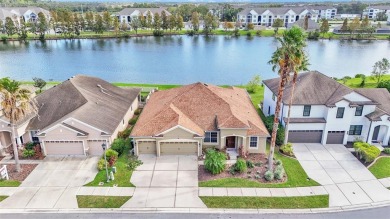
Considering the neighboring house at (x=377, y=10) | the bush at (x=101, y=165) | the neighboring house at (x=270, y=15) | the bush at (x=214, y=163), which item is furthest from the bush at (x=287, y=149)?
the neighboring house at (x=377, y=10)

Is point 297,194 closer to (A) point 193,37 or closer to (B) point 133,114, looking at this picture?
(B) point 133,114

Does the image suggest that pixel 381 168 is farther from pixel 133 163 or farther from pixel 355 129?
pixel 133 163

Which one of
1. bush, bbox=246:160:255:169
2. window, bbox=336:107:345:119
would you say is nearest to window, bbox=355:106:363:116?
window, bbox=336:107:345:119

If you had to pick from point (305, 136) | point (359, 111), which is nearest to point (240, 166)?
point (305, 136)

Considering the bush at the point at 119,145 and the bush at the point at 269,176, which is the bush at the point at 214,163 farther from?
the bush at the point at 119,145

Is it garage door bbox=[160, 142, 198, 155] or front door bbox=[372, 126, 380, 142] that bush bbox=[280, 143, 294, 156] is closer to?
garage door bbox=[160, 142, 198, 155]

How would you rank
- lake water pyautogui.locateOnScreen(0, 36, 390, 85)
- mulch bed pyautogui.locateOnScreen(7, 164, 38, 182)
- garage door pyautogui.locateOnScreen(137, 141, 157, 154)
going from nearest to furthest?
1. mulch bed pyautogui.locateOnScreen(7, 164, 38, 182)
2. garage door pyautogui.locateOnScreen(137, 141, 157, 154)
3. lake water pyautogui.locateOnScreen(0, 36, 390, 85)
